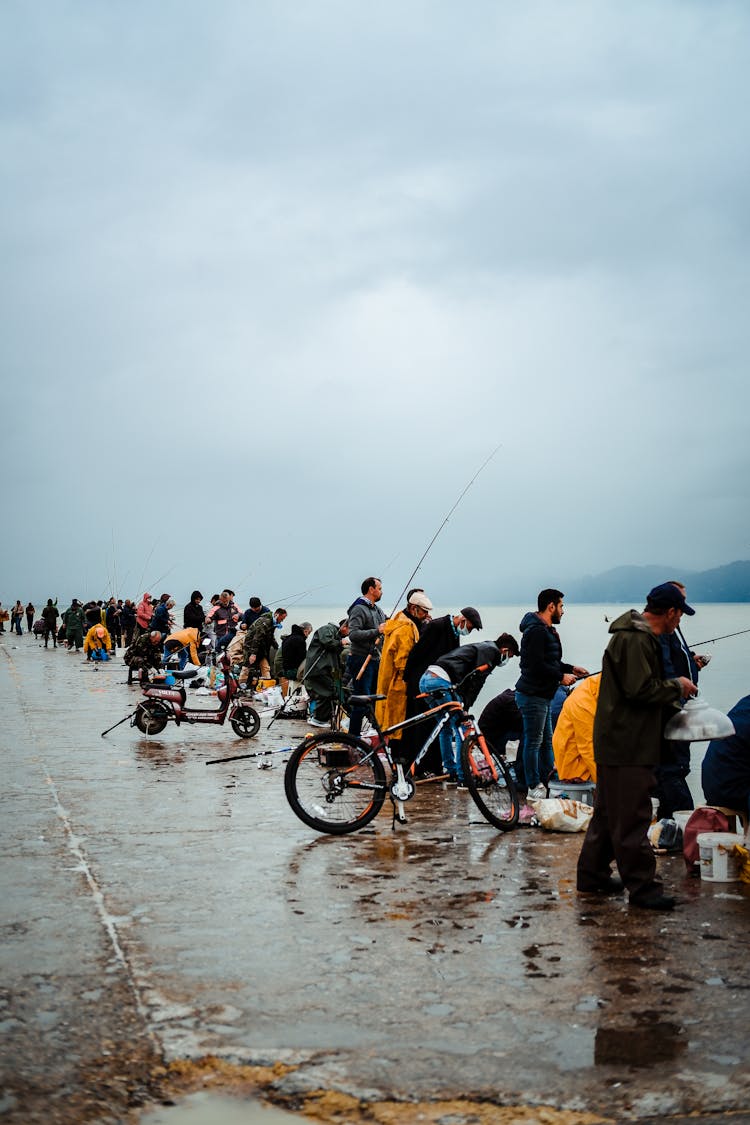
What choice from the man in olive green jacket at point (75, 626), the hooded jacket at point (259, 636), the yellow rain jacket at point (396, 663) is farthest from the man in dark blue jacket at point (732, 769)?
the man in olive green jacket at point (75, 626)

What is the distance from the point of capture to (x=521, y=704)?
9.78m

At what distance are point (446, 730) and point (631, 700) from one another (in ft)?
16.6

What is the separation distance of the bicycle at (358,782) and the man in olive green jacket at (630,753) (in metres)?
1.92

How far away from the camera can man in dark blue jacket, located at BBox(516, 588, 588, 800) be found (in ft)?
31.5

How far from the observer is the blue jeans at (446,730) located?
31.5 feet

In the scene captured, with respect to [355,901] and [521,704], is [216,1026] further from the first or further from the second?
[521,704]

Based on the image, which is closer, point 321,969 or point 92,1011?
point 92,1011

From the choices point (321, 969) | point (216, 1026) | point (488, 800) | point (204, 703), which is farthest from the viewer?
point (204, 703)

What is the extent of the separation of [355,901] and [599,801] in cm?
154

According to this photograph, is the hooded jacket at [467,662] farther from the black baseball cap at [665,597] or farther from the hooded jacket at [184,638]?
the hooded jacket at [184,638]

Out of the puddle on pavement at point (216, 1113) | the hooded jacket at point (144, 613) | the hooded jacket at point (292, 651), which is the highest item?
the hooded jacket at point (144, 613)

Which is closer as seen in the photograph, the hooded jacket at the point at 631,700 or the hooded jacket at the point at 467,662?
the hooded jacket at the point at 631,700

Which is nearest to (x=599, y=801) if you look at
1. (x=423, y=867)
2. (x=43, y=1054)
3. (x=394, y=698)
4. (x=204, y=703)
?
(x=423, y=867)

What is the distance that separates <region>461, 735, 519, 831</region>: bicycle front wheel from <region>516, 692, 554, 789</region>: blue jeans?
47.3 inches
